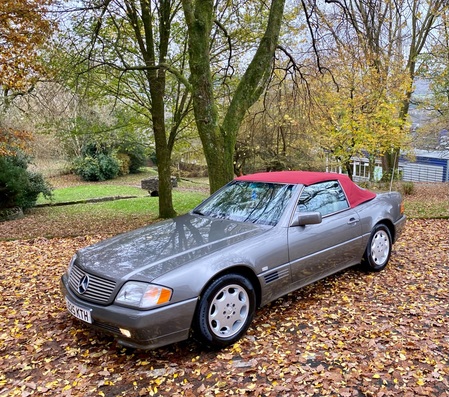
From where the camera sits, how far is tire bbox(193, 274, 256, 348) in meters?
3.00

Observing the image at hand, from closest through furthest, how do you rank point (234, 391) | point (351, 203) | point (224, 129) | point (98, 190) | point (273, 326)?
point (234, 391) → point (273, 326) → point (351, 203) → point (224, 129) → point (98, 190)

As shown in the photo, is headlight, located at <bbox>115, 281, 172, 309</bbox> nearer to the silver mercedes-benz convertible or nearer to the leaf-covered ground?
the silver mercedes-benz convertible

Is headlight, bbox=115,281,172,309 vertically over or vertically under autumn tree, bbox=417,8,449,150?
under

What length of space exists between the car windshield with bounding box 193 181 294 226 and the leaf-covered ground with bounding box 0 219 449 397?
1.02 meters

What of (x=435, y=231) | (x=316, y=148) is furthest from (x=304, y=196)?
(x=316, y=148)

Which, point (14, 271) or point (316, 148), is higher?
point (316, 148)

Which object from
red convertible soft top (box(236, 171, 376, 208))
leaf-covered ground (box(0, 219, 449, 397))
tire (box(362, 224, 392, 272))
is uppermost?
red convertible soft top (box(236, 171, 376, 208))

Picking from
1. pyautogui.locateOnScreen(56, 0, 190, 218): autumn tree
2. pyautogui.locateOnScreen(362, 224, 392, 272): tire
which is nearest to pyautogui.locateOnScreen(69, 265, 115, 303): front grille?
pyautogui.locateOnScreen(362, 224, 392, 272): tire

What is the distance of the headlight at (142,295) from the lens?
2803mm

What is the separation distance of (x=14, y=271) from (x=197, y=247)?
135 inches

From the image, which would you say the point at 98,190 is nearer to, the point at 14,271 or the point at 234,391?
the point at 14,271

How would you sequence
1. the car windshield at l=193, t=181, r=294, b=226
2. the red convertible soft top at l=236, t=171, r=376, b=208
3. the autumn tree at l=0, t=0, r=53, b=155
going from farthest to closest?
the autumn tree at l=0, t=0, r=53, b=155
the red convertible soft top at l=236, t=171, r=376, b=208
the car windshield at l=193, t=181, r=294, b=226

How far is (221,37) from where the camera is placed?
9922 mm

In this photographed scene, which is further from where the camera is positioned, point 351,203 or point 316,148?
point 316,148
